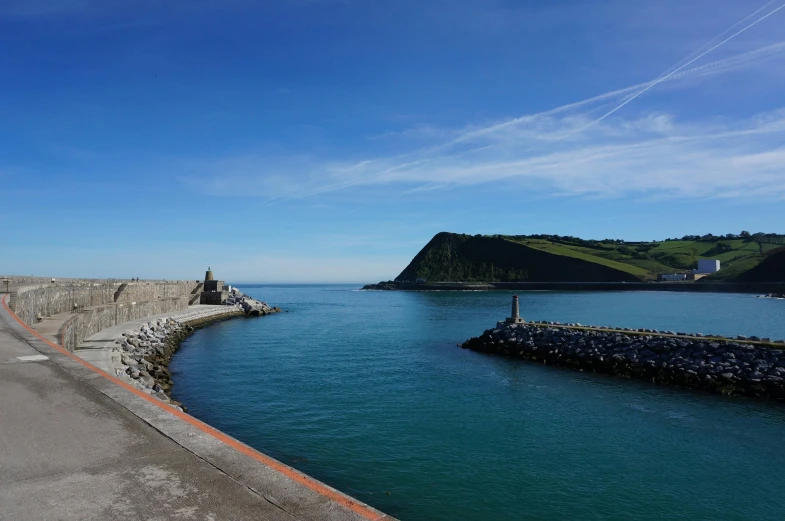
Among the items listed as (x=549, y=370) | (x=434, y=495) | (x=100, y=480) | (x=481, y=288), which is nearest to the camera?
(x=100, y=480)

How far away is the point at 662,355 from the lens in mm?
21594

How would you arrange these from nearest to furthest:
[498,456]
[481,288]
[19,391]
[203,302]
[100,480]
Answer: [100,480] → [19,391] → [498,456] → [203,302] → [481,288]

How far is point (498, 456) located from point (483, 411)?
429cm

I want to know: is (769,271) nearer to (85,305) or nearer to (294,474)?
(85,305)

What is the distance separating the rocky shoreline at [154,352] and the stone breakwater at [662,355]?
17473mm

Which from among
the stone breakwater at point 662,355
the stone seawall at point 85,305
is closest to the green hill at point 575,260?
the stone seawall at point 85,305

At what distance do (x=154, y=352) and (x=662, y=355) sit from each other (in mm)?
24948

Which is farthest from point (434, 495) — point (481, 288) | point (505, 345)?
point (481, 288)

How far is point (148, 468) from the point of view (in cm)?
514

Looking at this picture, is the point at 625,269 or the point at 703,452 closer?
the point at 703,452

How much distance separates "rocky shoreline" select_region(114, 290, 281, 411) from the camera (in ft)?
54.6

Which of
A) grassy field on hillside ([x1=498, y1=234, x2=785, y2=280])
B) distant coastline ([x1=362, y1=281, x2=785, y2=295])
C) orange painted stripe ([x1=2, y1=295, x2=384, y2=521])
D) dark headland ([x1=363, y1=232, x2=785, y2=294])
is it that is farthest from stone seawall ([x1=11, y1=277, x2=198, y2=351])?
grassy field on hillside ([x1=498, y1=234, x2=785, y2=280])

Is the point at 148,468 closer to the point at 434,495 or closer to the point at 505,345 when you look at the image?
the point at 434,495

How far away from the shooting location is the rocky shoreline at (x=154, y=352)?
16.7m
